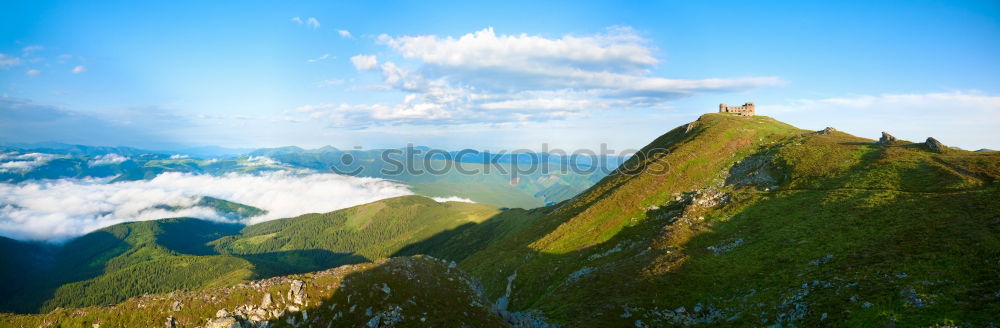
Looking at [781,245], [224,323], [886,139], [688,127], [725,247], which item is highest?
[688,127]

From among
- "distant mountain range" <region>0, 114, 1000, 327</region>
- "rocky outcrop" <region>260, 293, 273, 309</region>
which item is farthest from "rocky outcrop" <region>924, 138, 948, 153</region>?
"rocky outcrop" <region>260, 293, 273, 309</region>

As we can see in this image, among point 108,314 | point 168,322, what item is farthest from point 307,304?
point 108,314

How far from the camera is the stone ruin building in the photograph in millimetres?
117525

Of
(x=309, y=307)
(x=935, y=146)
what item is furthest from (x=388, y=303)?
(x=935, y=146)

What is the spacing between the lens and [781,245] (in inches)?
1553

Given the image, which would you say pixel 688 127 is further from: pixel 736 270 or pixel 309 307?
pixel 309 307

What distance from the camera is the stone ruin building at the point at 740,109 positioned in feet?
386

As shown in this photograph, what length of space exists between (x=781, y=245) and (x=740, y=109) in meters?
97.5

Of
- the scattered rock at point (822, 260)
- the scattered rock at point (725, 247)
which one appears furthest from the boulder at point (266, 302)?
the scattered rock at point (822, 260)

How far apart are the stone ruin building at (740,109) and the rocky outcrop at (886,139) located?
5158 centimetres

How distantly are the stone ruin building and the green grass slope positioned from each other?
141 feet

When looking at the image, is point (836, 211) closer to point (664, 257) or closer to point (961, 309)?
point (664, 257)

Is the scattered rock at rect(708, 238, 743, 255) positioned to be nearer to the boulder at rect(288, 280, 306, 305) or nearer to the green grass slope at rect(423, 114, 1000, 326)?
the green grass slope at rect(423, 114, 1000, 326)

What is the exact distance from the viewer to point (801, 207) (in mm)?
47156
